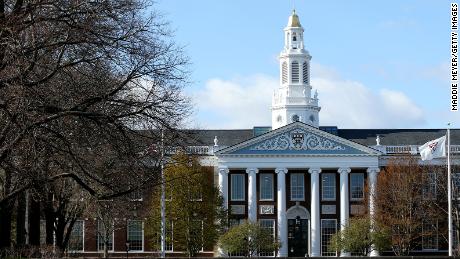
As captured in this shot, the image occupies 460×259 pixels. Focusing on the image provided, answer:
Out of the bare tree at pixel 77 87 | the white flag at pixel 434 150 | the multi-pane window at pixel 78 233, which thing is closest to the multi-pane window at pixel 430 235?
the white flag at pixel 434 150

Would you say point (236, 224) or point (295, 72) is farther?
point (295, 72)

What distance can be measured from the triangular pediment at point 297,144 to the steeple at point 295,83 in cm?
698

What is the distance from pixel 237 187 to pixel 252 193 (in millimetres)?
2442

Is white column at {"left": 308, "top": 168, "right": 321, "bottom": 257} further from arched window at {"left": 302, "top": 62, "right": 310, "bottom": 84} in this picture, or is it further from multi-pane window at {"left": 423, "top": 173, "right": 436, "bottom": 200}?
arched window at {"left": 302, "top": 62, "right": 310, "bottom": 84}

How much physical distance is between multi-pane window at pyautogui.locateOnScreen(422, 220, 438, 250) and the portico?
22.2 ft

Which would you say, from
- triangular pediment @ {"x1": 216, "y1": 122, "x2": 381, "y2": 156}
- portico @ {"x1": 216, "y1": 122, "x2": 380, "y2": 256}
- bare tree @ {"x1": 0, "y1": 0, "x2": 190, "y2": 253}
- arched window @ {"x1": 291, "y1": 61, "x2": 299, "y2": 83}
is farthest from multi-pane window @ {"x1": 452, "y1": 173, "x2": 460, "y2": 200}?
bare tree @ {"x1": 0, "y1": 0, "x2": 190, "y2": 253}

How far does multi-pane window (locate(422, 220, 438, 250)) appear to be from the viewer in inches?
3344

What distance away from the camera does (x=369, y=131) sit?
329 ft

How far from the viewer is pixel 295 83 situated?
330 ft

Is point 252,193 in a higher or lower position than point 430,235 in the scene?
higher

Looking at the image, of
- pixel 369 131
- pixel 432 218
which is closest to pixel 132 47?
pixel 432 218

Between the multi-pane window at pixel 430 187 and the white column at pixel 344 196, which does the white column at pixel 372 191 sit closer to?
the white column at pixel 344 196

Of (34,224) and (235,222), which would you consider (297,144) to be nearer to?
(235,222)

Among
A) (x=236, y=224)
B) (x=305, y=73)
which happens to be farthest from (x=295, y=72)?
(x=236, y=224)
